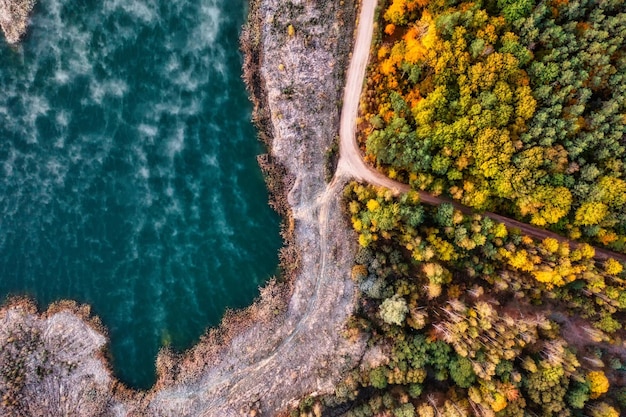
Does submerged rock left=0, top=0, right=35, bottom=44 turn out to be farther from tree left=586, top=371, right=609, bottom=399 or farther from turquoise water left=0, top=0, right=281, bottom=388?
tree left=586, top=371, right=609, bottom=399

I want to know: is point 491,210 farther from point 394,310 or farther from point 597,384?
point 597,384

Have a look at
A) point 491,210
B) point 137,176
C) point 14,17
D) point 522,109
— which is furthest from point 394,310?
point 14,17

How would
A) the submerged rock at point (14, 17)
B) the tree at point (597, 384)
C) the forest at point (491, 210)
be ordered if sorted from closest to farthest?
1. the forest at point (491, 210)
2. the tree at point (597, 384)
3. the submerged rock at point (14, 17)

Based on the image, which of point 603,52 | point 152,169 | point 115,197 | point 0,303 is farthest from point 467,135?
point 0,303

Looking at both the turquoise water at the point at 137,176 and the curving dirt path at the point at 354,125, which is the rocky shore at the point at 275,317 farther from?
the turquoise water at the point at 137,176

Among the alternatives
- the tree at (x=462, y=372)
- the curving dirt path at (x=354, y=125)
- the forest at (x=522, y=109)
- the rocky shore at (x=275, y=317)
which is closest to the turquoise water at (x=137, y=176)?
the rocky shore at (x=275, y=317)

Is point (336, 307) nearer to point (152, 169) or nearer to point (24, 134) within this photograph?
point (152, 169)
